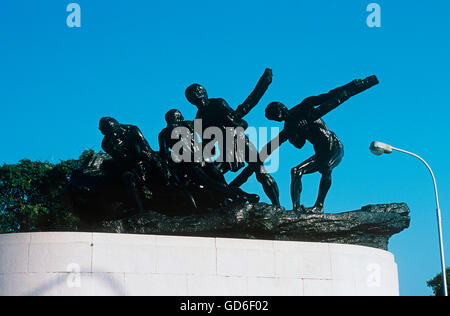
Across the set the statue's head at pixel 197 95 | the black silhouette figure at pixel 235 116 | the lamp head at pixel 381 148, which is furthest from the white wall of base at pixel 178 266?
the lamp head at pixel 381 148

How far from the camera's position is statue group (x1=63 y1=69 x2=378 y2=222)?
13.2 metres

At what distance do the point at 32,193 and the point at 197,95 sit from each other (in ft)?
55.1

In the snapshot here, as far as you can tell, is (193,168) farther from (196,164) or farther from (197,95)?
(197,95)

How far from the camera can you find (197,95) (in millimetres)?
13773

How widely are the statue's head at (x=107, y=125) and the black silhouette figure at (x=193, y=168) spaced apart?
98 cm

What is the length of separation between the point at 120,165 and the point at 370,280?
5387mm

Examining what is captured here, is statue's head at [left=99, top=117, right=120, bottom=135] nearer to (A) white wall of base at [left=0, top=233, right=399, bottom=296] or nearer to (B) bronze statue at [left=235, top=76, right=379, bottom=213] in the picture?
(B) bronze statue at [left=235, top=76, right=379, bottom=213]

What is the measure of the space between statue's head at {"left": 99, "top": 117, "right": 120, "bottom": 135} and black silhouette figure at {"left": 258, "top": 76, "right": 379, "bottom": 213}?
3136 mm

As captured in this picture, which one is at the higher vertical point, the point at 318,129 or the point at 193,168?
the point at 318,129

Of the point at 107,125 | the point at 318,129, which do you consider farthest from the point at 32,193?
the point at 318,129

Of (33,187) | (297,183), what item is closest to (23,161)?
(33,187)

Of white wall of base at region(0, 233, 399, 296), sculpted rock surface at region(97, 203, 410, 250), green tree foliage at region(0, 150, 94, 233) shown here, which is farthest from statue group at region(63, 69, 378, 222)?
green tree foliage at region(0, 150, 94, 233)
